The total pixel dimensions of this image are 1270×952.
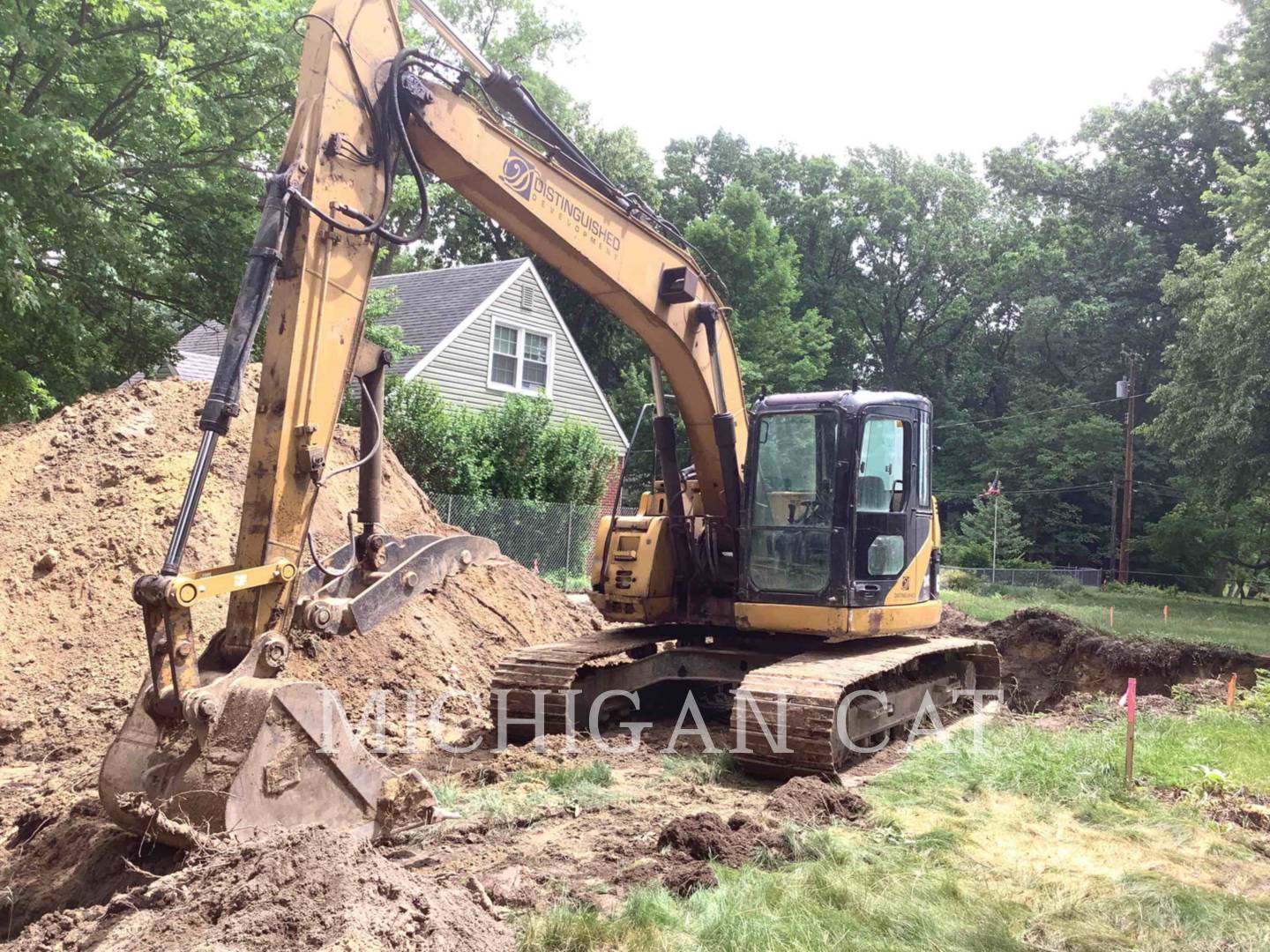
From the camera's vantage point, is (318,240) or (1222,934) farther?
(318,240)

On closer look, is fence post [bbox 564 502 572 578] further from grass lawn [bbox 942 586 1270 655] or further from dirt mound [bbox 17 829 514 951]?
dirt mound [bbox 17 829 514 951]

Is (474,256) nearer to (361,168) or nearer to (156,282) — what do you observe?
(156,282)

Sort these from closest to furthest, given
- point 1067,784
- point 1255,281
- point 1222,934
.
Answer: point 1222,934
point 1067,784
point 1255,281

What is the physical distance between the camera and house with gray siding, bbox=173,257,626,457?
2052cm

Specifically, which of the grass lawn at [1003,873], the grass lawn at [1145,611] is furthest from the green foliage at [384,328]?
the grass lawn at [1003,873]

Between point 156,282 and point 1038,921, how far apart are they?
11592mm

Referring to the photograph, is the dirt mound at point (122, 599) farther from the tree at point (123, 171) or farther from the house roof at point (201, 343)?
the house roof at point (201, 343)

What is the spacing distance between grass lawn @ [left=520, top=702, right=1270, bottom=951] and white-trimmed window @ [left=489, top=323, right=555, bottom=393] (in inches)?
626

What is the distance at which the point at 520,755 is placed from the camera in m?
6.76

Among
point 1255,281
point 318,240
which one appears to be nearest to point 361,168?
point 318,240

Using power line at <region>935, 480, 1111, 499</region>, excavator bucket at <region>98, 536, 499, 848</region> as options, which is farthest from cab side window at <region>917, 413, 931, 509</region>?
power line at <region>935, 480, 1111, 499</region>

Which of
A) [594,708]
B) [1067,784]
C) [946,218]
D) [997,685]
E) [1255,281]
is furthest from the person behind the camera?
[946,218]

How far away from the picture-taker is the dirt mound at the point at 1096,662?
42.7 ft

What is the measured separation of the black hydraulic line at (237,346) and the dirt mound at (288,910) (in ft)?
3.82
